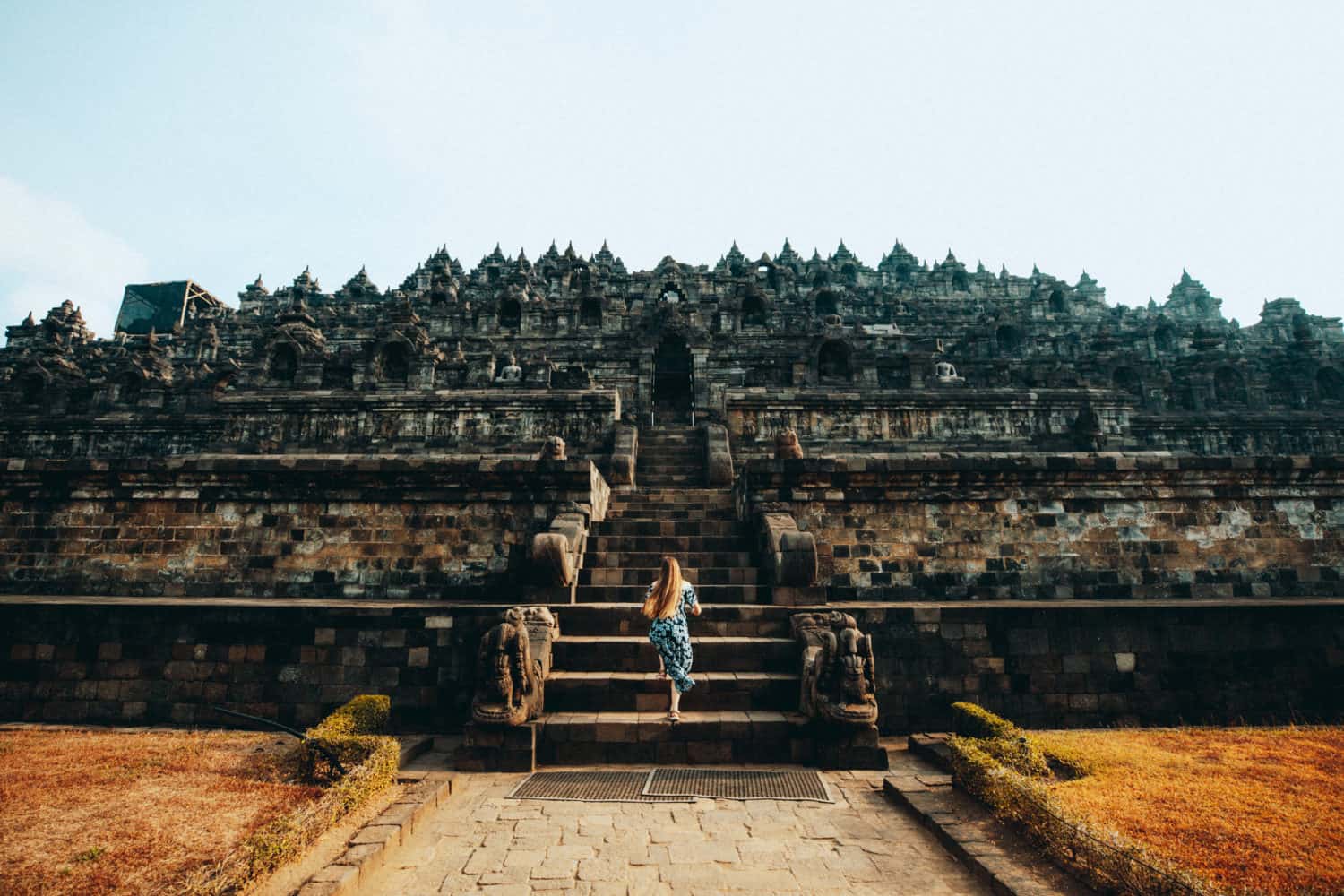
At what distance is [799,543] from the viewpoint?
867 centimetres

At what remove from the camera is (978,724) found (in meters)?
6.46

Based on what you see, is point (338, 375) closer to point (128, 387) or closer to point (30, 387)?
point (128, 387)

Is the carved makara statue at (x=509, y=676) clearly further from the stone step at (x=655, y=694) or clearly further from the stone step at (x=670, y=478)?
the stone step at (x=670, y=478)

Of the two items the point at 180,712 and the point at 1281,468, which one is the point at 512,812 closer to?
the point at 180,712

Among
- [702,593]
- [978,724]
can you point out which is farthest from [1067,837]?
[702,593]

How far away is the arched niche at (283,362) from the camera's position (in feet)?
77.6

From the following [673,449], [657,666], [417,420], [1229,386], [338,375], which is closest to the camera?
[657,666]

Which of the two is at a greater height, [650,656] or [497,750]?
[650,656]

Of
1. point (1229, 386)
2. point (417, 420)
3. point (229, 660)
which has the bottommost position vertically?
point (229, 660)

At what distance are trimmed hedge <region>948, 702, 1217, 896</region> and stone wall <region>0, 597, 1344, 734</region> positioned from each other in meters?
1.37

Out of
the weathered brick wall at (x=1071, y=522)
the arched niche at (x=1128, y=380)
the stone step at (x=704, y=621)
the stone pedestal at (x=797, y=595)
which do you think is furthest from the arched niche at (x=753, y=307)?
the stone step at (x=704, y=621)

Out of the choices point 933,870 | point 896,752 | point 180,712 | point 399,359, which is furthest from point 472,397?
point 933,870

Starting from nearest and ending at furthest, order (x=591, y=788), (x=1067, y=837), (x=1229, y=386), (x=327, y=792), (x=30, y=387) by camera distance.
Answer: (x=1067, y=837), (x=327, y=792), (x=591, y=788), (x=1229, y=386), (x=30, y=387)

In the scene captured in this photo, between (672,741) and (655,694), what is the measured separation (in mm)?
634
